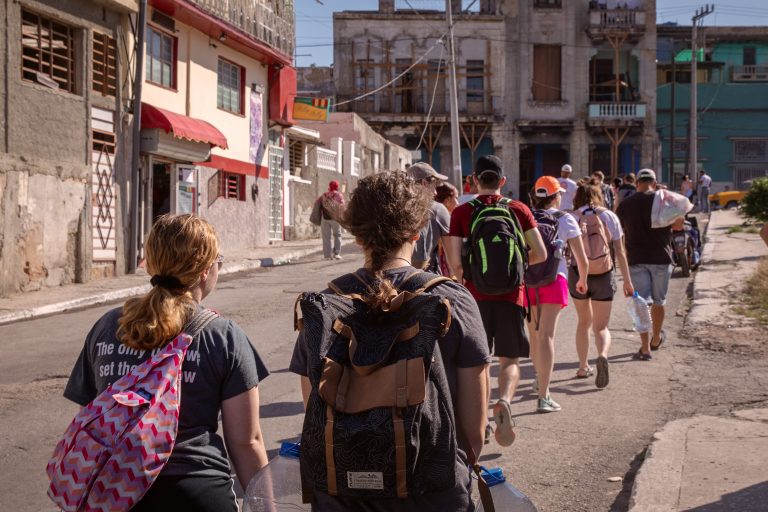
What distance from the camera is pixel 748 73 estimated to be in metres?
52.5

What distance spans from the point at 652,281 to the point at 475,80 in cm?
3787

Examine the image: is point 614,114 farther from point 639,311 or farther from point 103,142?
point 639,311

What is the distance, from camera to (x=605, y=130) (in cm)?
4669

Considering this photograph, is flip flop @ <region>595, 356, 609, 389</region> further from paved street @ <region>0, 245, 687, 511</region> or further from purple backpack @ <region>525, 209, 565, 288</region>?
purple backpack @ <region>525, 209, 565, 288</region>

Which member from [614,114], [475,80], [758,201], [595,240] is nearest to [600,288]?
[595,240]

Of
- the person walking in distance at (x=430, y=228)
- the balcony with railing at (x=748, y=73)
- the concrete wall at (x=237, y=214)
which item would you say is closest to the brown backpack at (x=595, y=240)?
the person walking in distance at (x=430, y=228)

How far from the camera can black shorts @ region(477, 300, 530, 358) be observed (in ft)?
19.7

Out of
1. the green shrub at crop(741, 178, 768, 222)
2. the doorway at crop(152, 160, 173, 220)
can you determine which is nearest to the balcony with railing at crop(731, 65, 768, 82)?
the green shrub at crop(741, 178, 768, 222)

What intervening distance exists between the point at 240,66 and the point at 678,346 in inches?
688

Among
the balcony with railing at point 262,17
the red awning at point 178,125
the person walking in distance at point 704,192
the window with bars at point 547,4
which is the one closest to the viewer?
the red awning at point 178,125

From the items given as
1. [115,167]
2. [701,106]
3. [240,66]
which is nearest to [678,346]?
[115,167]

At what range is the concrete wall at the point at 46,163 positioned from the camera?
14.8m

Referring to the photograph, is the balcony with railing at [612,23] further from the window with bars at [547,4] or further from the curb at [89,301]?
the curb at [89,301]

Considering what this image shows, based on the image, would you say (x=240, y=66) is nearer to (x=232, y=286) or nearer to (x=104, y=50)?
(x=104, y=50)
